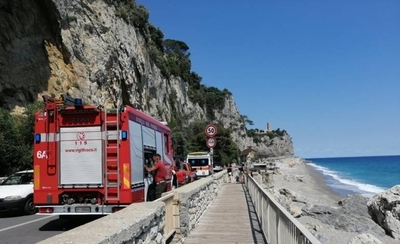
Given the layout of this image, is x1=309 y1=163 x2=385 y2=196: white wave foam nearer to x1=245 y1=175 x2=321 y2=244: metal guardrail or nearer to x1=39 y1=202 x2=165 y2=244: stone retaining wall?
x1=245 y1=175 x2=321 y2=244: metal guardrail

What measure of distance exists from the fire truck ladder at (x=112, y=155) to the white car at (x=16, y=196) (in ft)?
17.7

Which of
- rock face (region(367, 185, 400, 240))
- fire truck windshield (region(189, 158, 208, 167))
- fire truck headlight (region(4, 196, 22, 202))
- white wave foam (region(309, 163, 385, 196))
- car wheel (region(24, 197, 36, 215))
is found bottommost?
white wave foam (region(309, 163, 385, 196))

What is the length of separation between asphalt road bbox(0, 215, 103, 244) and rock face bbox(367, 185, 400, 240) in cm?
1038

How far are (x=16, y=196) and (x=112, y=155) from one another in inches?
222

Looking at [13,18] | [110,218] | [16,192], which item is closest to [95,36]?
[13,18]

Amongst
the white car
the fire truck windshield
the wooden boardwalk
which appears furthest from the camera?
the fire truck windshield

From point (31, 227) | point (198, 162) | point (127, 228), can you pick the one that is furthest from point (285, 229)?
point (198, 162)

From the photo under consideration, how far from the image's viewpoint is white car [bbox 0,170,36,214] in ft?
45.6

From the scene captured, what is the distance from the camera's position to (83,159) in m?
10.7

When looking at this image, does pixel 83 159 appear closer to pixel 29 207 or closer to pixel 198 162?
pixel 29 207

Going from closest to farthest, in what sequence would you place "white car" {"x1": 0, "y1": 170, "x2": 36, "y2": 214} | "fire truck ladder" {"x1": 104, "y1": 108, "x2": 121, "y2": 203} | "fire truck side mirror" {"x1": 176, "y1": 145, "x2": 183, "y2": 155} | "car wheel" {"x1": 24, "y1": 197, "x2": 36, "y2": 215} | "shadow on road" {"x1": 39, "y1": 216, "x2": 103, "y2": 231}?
"fire truck ladder" {"x1": 104, "y1": 108, "x2": 121, "y2": 203}, "shadow on road" {"x1": 39, "y1": 216, "x2": 103, "y2": 231}, "white car" {"x1": 0, "y1": 170, "x2": 36, "y2": 214}, "car wheel" {"x1": 24, "y1": 197, "x2": 36, "y2": 215}, "fire truck side mirror" {"x1": 176, "y1": 145, "x2": 183, "y2": 155}

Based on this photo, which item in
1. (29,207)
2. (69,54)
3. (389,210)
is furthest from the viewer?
(69,54)

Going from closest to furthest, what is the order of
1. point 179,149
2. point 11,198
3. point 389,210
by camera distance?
point 11,198 → point 389,210 → point 179,149

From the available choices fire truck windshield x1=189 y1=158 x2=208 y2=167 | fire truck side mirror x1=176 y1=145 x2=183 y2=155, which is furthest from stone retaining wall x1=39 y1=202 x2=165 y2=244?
fire truck windshield x1=189 y1=158 x2=208 y2=167
